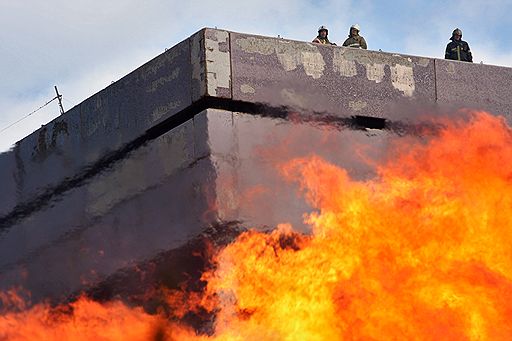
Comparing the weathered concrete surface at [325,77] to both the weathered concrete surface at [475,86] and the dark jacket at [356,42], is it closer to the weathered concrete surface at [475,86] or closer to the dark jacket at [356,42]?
the weathered concrete surface at [475,86]

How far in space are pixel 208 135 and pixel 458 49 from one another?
5.39m

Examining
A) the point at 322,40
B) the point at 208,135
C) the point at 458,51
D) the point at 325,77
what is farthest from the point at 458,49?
the point at 208,135

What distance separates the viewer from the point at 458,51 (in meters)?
19.2

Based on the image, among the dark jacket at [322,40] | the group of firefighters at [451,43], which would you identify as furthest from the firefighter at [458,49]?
the dark jacket at [322,40]

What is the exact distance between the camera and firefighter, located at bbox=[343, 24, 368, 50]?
18469 mm

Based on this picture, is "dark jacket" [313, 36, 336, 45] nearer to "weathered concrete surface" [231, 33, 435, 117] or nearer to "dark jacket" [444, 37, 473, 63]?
"weathered concrete surface" [231, 33, 435, 117]

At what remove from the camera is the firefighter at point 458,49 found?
62.7 ft

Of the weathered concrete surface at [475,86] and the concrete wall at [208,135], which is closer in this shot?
the concrete wall at [208,135]

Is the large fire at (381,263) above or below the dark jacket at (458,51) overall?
below

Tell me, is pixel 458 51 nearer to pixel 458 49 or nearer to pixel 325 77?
pixel 458 49

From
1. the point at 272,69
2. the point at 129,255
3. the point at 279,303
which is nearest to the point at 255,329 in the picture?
the point at 279,303

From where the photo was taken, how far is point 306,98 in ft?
55.4

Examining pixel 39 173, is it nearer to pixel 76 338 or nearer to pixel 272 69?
pixel 76 338

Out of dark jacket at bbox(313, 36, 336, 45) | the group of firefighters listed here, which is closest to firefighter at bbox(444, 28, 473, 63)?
the group of firefighters
